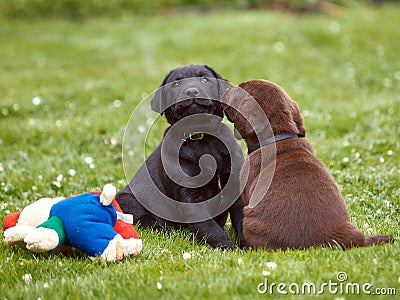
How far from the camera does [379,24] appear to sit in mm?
15141

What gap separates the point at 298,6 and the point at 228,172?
13.8 meters

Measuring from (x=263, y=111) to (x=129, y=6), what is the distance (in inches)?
600

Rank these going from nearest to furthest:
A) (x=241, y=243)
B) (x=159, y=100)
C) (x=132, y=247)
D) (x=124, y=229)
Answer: (x=132, y=247)
(x=124, y=229)
(x=241, y=243)
(x=159, y=100)

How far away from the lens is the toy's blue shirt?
13.3 ft

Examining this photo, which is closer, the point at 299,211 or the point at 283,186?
the point at 299,211

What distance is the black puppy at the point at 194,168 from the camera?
15.4 feet

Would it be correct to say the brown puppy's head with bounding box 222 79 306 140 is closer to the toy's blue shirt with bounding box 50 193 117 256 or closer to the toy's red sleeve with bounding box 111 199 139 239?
the toy's red sleeve with bounding box 111 199 139 239

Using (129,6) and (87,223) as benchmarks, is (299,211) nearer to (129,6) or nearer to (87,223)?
(87,223)

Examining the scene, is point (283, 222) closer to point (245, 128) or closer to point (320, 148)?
point (245, 128)

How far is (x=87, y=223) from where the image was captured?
4.05m

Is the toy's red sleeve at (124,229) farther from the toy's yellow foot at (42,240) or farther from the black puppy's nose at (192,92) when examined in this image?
the black puppy's nose at (192,92)

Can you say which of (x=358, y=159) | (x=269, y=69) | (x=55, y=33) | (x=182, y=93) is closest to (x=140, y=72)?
(x=269, y=69)

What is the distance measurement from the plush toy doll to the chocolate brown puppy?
3.27ft

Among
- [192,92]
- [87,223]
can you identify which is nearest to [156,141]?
[192,92]
